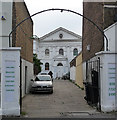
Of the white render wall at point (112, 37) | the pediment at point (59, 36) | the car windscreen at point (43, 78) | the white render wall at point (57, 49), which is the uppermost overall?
the pediment at point (59, 36)

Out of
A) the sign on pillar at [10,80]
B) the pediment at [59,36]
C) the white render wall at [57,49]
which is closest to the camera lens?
the sign on pillar at [10,80]

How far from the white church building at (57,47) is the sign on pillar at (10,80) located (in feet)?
130

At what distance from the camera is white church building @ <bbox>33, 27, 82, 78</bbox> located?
48781 mm

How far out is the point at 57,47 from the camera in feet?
164

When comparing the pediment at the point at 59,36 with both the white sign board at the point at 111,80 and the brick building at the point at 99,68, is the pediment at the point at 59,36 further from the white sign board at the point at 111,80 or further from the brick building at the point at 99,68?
the white sign board at the point at 111,80

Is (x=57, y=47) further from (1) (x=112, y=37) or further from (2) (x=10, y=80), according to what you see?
(2) (x=10, y=80)

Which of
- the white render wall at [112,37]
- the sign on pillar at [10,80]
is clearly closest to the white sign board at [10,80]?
the sign on pillar at [10,80]

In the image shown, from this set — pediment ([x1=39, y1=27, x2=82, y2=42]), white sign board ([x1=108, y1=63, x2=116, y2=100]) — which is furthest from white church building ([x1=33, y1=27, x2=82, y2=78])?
white sign board ([x1=108, y1=63, x2=116, y2=100])

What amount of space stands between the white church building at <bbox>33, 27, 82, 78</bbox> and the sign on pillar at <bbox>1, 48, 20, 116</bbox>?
39617 millimetres

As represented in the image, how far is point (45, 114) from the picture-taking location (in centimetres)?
904

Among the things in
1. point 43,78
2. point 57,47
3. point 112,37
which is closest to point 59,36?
point 57,47

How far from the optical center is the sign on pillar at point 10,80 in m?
8.66

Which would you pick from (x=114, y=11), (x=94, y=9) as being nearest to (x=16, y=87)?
(x=114, y=11)

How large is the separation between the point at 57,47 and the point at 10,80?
4134cm
